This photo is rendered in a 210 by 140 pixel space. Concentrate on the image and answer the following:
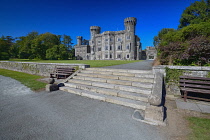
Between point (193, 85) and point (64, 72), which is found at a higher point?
point (64, 72)

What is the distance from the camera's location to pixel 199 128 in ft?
8.17

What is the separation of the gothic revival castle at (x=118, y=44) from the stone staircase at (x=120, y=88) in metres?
42.3

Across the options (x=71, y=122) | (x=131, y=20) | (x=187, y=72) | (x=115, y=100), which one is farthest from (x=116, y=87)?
(x=131, y=20)

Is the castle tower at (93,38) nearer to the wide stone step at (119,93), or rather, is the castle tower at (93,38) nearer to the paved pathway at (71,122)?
the wide stone step at (119,93)

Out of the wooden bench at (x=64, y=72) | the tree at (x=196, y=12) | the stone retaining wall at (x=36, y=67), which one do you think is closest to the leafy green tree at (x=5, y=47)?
the stone retaining wall at (x=36, y=67)

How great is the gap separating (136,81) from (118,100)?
1.87 metres

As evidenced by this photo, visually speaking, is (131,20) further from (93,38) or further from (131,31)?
(93,38)

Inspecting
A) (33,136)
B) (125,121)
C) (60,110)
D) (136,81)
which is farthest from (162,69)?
(33,136)

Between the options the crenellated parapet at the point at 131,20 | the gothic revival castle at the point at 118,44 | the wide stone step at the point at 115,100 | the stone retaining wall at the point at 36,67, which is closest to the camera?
the wide stone step at the point at 115,100

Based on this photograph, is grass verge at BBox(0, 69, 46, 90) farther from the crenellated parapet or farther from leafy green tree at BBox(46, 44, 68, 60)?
the crenellated parapet

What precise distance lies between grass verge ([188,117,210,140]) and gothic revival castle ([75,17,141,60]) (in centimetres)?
4492

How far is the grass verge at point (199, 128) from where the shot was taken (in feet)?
7.26

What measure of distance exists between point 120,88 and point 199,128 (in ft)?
9.50

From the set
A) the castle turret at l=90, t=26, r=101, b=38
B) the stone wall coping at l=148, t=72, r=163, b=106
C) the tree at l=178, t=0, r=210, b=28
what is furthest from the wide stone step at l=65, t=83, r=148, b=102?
the castle turret at l=90, t=26, r=101, b=38
